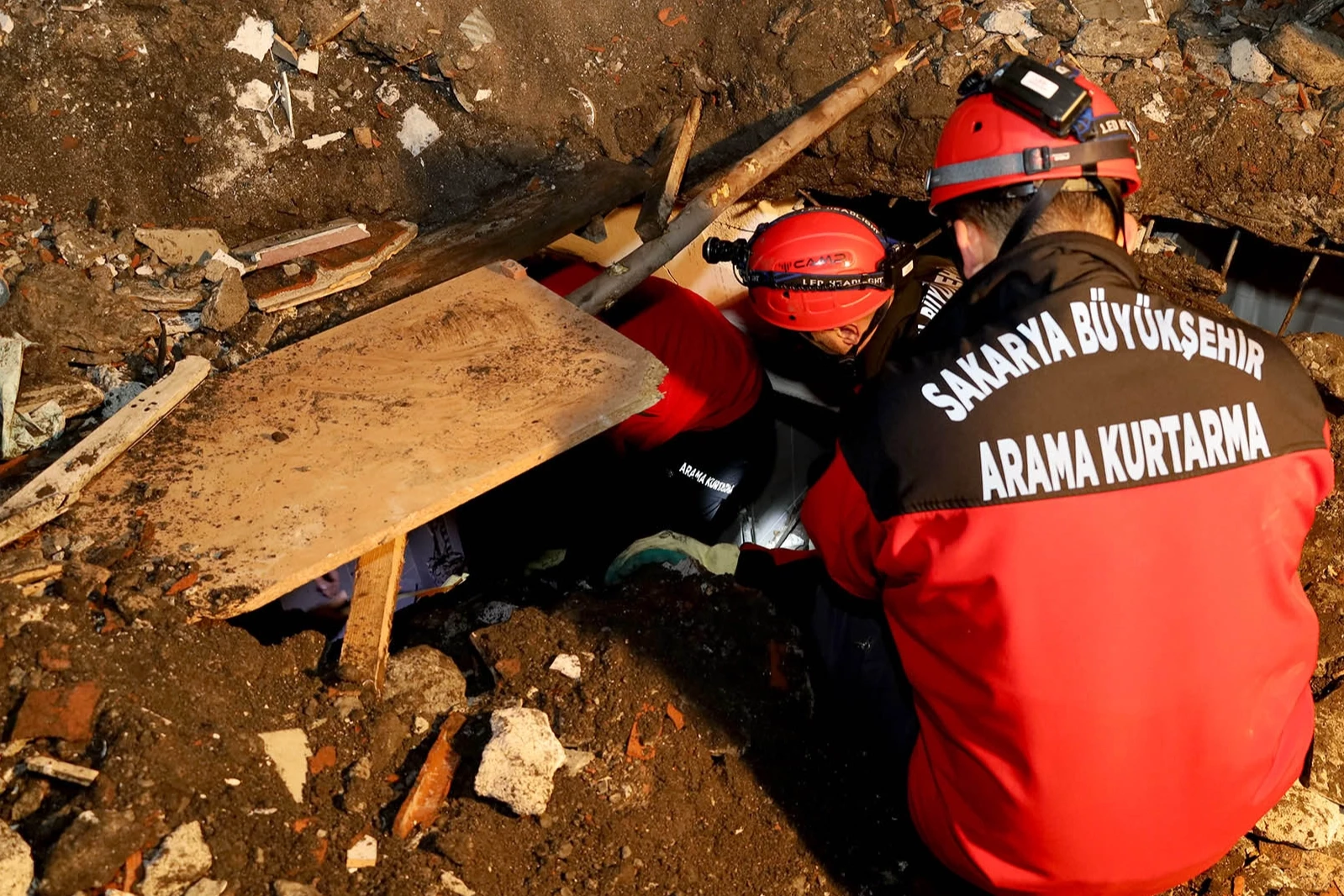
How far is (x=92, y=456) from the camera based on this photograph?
2566 mm

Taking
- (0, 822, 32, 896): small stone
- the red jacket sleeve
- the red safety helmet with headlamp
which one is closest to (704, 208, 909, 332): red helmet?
the red safety helmet with headlamp

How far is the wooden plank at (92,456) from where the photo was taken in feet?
7.82

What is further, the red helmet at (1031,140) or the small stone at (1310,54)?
the small stone at (1310,54)

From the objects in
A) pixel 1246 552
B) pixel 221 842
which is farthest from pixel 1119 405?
pixel 221 842

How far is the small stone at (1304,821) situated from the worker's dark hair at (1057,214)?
183 centimetres

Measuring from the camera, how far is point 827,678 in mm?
2779

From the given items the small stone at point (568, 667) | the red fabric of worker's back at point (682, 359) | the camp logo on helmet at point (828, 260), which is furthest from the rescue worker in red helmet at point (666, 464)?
the small stone at point (568, 667)

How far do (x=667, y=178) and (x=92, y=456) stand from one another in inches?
82.3

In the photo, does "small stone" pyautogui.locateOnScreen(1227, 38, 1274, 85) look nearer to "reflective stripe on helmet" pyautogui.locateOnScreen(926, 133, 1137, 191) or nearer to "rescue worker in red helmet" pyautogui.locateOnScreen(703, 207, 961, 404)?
"rescue worker in red helmet" pyautogui.locateOnScreen(703, 207, 961, 404)

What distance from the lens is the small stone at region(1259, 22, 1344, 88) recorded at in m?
3.64

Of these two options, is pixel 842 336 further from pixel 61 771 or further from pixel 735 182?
pixel 61 771

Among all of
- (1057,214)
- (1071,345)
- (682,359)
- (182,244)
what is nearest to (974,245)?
(1057,214)

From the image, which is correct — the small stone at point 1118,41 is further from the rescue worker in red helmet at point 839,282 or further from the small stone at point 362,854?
the small stone at point 362,854

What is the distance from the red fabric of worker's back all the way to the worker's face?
389 millimetres
